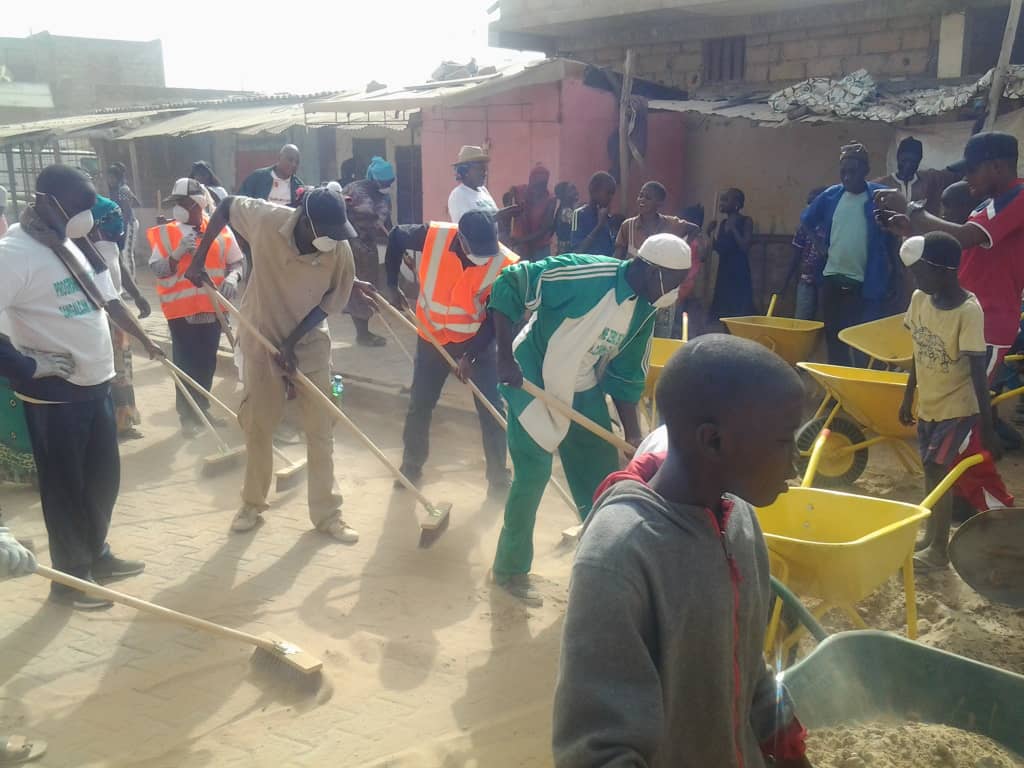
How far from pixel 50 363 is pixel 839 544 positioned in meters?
3.32

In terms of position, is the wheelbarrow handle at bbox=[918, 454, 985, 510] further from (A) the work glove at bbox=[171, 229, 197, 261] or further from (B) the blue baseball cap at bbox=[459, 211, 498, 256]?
(A) the work glove at bbox=[171, 229, 197, 261]

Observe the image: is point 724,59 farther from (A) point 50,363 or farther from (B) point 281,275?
(A) point 50,363

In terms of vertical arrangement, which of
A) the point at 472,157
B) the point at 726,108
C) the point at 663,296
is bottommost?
the point at 663,296

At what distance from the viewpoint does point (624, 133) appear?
29.9ft

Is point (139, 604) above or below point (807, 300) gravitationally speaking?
below

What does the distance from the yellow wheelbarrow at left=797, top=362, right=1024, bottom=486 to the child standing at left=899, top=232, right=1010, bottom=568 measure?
0.44 m

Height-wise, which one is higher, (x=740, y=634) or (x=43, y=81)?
(x=43, y=81)

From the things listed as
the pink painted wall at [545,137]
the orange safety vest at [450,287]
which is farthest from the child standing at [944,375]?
the pink painted wall at [545,137]

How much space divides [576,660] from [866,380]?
399cm

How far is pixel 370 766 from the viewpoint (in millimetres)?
2947

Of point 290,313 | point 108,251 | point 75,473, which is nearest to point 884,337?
point 290,313

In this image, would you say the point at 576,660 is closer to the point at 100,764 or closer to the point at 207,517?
the point at 100,764

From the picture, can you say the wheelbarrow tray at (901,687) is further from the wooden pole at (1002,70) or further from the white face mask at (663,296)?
the wooden pole at (1002,70)

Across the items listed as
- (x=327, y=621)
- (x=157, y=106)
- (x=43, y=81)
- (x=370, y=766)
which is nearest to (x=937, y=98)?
(x=327, y=621)
